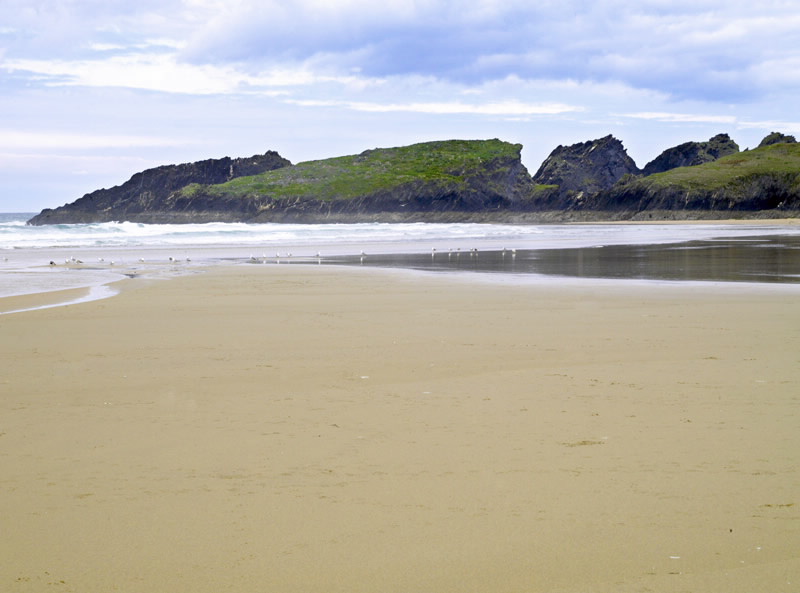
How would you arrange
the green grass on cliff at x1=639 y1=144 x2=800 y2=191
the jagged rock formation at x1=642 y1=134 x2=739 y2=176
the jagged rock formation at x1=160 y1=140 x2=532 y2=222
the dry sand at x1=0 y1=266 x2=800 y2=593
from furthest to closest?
the jagged rock formation at x1=642 y1=134 x2=739 y2=176
the jagged rock formation at x1=160 y1=140 x2=532 y2=222
the green grass on cliff at x1=639 y1=144 x2=800 y2=191
the dry sand at x1=0 y1=266 x2=800 y2=593

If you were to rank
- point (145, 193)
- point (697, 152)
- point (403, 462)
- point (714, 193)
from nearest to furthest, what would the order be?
point (403, 462), point (714, 193), point (697, 152), point (145, 193)

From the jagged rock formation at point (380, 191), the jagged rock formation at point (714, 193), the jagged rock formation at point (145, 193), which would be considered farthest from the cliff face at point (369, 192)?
the jagged rock formation at point (714, 193)

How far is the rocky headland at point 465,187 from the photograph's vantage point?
10400cm

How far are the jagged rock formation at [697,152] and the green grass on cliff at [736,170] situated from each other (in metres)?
22.0

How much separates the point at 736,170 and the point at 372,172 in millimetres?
75535

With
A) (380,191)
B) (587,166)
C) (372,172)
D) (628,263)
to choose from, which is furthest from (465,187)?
(628,263)

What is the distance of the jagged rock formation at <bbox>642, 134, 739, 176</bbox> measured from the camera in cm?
15475

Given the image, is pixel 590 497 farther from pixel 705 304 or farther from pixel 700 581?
pixel 705 304

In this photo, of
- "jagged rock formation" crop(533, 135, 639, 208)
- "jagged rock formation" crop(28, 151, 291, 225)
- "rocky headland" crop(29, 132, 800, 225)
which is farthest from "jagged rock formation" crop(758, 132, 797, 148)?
"jagged rock formation" crop(28, 151, 291, 225)

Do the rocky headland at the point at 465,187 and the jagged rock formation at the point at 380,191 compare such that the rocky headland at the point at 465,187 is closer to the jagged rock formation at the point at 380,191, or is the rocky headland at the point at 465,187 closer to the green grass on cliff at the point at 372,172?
the jagged rock formation at the point at 380,191

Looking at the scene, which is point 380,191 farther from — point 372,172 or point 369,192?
point 372,172

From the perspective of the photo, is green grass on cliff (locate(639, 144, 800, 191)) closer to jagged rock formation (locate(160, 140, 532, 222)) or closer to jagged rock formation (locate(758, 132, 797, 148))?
jagged rock formation (locate(758, 132, 797, 148))

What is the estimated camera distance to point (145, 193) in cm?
16275

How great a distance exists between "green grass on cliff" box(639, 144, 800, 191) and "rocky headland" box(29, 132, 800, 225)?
20cm
